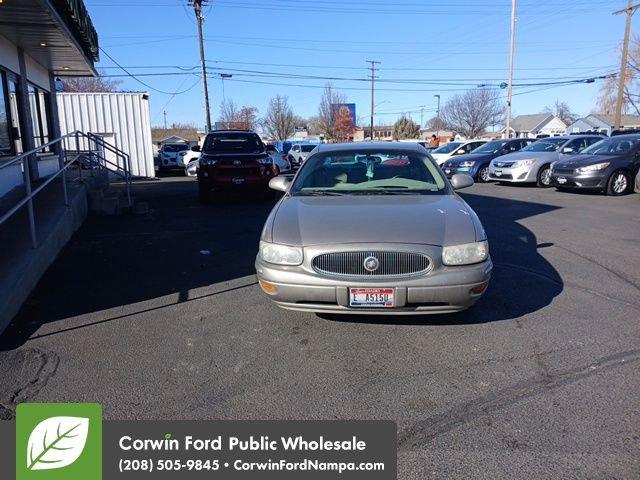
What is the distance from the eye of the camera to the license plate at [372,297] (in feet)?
12.6

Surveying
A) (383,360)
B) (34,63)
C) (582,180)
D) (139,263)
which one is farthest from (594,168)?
(34,63)

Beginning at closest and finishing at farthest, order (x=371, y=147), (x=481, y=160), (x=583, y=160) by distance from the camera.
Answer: (x=371, y=147) < (x=583, y=160) < (x=481, y=160)

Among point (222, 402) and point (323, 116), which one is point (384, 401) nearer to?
point (222, 402)

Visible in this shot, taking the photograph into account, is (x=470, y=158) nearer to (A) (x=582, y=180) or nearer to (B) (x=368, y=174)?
(A) (x=582, y=180)

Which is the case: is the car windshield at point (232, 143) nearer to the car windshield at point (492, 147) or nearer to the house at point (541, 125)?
the car windshield at point (492, 147)

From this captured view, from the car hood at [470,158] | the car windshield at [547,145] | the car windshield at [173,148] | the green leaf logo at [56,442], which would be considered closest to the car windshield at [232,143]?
the car hood at [470,158]

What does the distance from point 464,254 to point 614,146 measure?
1227cm

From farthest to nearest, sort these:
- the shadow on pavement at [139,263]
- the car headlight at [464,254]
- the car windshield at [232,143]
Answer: the car windshield at [232,143]
the shadow on pavement at [139,263]
the car headlight at [464,254]

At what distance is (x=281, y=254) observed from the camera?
4.09 meters

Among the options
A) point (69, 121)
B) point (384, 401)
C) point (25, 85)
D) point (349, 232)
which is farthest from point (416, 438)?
point (69, 121)

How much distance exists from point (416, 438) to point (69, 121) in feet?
75.7

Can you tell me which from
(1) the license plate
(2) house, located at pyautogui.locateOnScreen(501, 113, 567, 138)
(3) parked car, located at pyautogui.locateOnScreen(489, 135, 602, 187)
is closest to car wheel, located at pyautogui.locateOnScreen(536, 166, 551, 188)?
(3) parked car, located at pyautogui.locateOnScreen(489, 135, 602, 187)

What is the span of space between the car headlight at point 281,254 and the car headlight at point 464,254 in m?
1.14

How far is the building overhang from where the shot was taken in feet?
25.2
